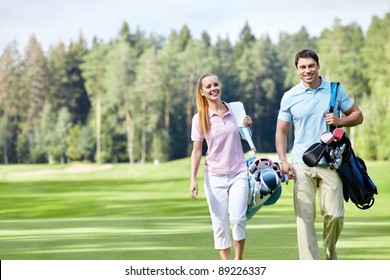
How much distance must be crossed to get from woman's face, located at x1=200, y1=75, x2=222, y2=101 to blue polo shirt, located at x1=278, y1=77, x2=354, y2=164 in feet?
1.28

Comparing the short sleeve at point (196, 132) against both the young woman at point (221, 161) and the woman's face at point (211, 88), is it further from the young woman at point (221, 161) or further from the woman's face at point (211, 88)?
the woman's face at point (211, 88)

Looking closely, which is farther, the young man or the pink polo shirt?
the pink polo shirt

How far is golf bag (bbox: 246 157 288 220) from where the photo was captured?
16.2ft

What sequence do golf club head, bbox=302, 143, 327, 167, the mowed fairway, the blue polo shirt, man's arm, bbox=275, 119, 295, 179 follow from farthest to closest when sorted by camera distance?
1. the mowed fairway
2. man's arm, bbox=275, 119, 295, 179
3. the blue polo shirt
4. golf club head, bbox=302, 143, 327, 167

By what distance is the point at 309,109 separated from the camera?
4.79m

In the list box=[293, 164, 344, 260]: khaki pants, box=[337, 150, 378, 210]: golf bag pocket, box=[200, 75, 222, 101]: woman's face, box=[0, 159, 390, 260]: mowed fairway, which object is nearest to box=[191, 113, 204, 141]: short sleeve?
box=[200, 75, 222, 101]: woman's face

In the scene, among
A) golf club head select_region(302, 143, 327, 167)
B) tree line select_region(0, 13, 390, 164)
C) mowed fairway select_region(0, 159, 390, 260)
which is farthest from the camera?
tree line select_region(0, 13, 390, 164)

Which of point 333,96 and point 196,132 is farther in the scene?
point 196,132

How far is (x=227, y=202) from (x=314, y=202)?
20.3 inches

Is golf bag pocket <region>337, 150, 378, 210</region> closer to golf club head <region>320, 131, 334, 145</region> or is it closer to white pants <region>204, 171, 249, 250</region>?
golf club head <region>320, 131, 334, 145</region>

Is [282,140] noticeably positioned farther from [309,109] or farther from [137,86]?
[137,86]

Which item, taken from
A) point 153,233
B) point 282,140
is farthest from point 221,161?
point 153,233

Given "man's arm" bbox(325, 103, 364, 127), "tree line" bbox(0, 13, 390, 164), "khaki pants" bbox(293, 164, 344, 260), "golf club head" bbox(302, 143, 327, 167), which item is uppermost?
"man's arm" bbox(325, 103, 364, 127)

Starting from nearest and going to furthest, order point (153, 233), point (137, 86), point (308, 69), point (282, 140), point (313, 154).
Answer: point (313, 154) < point (308, 69) < point (282, 140) < point (153, 233) < point (137, 86)
